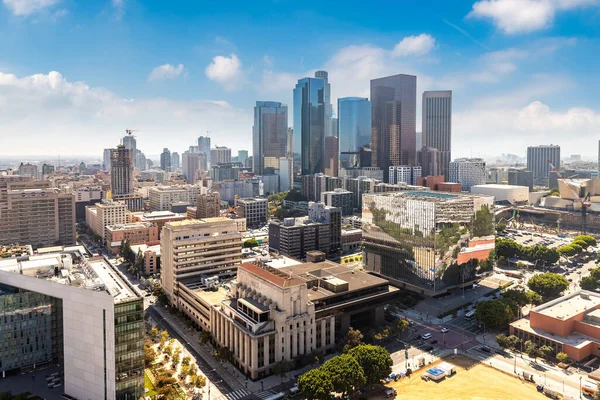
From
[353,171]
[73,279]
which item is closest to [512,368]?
[73,279]

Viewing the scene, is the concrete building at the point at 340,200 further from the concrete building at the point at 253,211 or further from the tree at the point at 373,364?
the tree at the point at 373,364

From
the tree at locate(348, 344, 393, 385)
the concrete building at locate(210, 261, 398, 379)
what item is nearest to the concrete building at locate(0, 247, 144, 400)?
the concrete building at locate(210, 261, 398, 379)

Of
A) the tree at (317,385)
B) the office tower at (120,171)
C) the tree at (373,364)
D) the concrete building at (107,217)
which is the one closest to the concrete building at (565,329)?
the tree at (373,364)

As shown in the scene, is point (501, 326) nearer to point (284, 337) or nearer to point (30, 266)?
point (284, 337)

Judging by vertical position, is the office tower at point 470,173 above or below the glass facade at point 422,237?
above

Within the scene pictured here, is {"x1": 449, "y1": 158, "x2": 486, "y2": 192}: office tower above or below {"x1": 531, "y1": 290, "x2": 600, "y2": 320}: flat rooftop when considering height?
above

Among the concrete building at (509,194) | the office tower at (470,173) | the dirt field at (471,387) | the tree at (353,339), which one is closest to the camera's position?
the dirt field at (471,387)

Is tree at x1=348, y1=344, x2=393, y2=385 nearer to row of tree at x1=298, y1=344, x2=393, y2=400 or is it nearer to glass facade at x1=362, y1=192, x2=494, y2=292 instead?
row of tree at x1=298, y1=344, x2=393, y2=400
